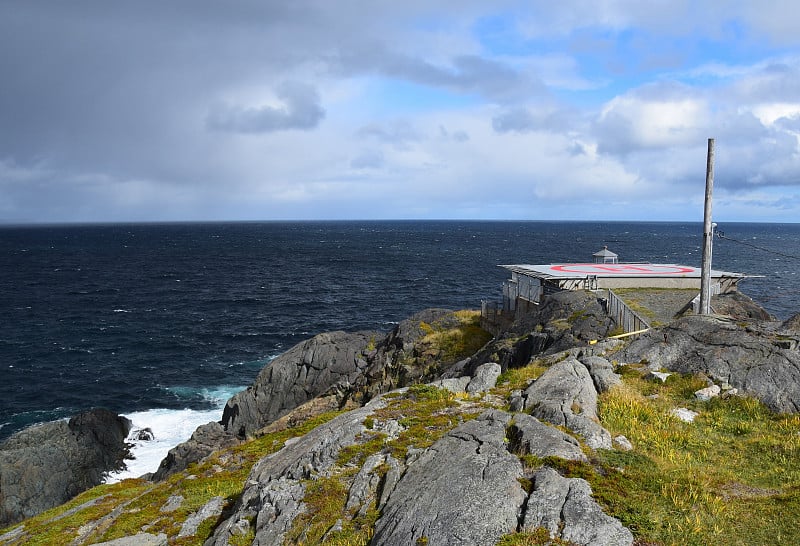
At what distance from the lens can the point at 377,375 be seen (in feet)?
129

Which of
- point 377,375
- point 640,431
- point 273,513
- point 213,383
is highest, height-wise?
point 640,431

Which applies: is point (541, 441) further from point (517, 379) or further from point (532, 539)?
point (517, 379)

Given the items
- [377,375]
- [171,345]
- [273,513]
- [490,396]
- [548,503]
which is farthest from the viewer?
[171,345]

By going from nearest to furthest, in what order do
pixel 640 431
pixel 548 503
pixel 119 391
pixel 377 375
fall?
pixel 548 503 → pixel 640 431 → pixel 377 375 → pixel 119 391

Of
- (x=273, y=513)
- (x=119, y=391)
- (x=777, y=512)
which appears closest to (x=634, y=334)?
(x=777, y=512)

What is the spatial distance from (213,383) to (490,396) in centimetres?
3890

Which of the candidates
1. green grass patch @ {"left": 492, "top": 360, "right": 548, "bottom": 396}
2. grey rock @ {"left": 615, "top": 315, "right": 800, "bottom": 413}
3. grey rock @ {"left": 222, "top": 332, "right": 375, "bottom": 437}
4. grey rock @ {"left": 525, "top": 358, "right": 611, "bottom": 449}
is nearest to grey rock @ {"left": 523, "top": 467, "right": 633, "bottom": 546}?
grey rock @ {"left": 525, "top": 358, "right": 611, "bottom": 449}

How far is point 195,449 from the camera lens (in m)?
31.2

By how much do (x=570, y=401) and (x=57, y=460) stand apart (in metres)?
33.6

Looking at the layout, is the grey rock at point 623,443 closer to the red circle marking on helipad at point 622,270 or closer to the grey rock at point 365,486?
the grey rock at point 365,486

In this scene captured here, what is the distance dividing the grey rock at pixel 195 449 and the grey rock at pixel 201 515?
1444 centimetres

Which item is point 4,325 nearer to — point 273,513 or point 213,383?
point 213,383

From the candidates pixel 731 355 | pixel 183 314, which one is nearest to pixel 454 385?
pixel 731 355

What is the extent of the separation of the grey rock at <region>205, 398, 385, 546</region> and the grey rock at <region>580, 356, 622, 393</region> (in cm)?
788
